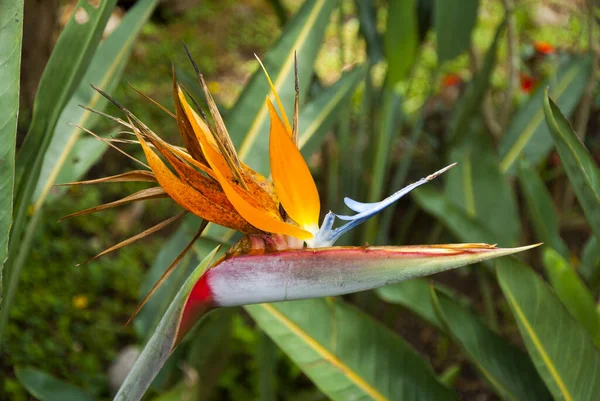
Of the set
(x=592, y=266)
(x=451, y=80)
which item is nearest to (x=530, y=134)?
(x=592, y=266)

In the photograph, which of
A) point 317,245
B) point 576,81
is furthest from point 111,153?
point 317,245

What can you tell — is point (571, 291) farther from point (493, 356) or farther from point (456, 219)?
point (456, 219)

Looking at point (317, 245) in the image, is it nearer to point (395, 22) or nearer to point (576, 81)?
point (395, 22)

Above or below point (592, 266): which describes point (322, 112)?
above

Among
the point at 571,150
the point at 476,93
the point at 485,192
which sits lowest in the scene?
the point at 485,192

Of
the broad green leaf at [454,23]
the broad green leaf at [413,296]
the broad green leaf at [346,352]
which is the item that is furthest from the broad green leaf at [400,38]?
the broad green leaf at [346,352]

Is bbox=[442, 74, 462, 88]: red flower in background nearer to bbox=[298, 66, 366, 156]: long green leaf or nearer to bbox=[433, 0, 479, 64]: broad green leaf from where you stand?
bbox=[433, 0, 479, 64]: broad green leaf

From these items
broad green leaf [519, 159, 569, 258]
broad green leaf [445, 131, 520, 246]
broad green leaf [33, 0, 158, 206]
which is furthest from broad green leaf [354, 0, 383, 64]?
broad green leaf [33, 0, 158, 206]

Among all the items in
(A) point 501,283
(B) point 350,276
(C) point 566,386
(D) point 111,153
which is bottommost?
(D) point 111,153
